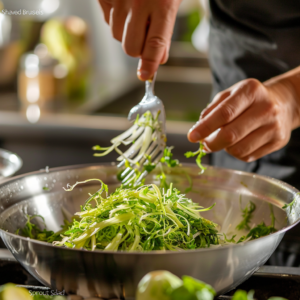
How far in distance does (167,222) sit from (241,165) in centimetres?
75

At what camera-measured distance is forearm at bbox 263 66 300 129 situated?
1.02 m

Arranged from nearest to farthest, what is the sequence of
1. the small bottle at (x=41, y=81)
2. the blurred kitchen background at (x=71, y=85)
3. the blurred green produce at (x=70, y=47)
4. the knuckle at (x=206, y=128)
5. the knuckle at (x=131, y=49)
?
the knuckle at (x=206, y=128) → the knuckle at (x=131, y=49) → the blurred kitchen background at (x=71, y=85) → the small bottle at (x=41, y=81) → the blurred green produce at (x=70, y=47)

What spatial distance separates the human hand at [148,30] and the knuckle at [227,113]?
7.5 inches

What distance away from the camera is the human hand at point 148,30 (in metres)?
0.90

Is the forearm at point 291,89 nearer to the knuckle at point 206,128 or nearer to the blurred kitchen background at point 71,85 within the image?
the knuckle at point 206,128

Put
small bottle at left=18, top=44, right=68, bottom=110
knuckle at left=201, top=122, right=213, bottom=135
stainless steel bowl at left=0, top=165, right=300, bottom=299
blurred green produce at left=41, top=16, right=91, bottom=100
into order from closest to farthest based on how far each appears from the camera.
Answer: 1. stainless steel bowl at left=0, top=165, right=300, bottom=299
2. knuckle at left=201, top=122, right=213, bottom=135
3. small bottle at left=18, top=44, right=68, bottom=110
4. blurred green produce at left=41, top=16, right=91, bottom=100

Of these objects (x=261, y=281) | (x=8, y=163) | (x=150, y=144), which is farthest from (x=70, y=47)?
(x=261, y=281)

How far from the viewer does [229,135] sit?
856 mm

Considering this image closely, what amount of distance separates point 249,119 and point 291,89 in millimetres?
219

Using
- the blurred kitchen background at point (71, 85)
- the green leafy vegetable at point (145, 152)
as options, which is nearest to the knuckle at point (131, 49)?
the green leafy vegetable at point (145, 152)

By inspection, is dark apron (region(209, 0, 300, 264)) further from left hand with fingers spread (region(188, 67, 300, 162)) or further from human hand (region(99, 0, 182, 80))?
human hand (region(99, 0, 182, 80))

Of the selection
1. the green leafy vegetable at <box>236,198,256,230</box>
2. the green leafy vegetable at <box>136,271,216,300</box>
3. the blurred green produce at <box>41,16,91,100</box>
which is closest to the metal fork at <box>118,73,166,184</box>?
the green leafy vegetable at <box>236,198,256,230</box>

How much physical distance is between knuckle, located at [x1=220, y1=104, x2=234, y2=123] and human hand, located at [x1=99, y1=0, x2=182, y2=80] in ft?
0.63

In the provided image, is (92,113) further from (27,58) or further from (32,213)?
(32,213)
